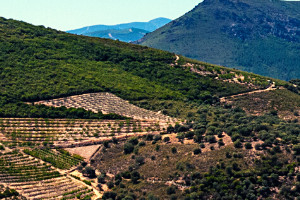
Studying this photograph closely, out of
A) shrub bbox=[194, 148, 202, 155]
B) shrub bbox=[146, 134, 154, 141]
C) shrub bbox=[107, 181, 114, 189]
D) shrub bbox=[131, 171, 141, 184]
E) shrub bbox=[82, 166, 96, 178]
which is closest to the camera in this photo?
shrub bbox=[131, 171, 141, 184]

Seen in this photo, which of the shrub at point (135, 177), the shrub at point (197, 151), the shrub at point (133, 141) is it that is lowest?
the shrub at point (135, 177)

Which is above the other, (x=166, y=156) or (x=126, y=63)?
(x=126, y=63)

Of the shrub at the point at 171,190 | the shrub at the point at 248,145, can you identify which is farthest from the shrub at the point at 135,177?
the shrub at the point at 248,145

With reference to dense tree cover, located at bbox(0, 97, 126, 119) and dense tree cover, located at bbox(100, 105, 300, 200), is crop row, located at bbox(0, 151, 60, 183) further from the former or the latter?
dense tree cover, located at bbox(0, 97, 126, 119)

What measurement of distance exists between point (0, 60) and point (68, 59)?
21.7 meters

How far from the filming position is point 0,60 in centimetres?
13462

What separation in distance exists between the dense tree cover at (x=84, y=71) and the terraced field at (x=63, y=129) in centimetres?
682

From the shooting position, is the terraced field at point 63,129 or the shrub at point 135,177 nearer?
the shrub at point 135,177

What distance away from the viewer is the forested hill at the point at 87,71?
12300cm

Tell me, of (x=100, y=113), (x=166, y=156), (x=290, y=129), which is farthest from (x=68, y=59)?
(x=290, y=129)

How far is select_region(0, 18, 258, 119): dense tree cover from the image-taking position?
123m

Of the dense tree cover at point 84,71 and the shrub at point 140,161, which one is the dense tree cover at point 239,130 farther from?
the dense tree cover at point 84,71

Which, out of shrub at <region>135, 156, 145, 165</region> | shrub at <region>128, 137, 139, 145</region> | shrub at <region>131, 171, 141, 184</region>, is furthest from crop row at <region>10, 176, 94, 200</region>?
shrub at <region>128, 137, 139, 145</region>

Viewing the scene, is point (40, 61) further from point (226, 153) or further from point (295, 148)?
point (295, 148)
